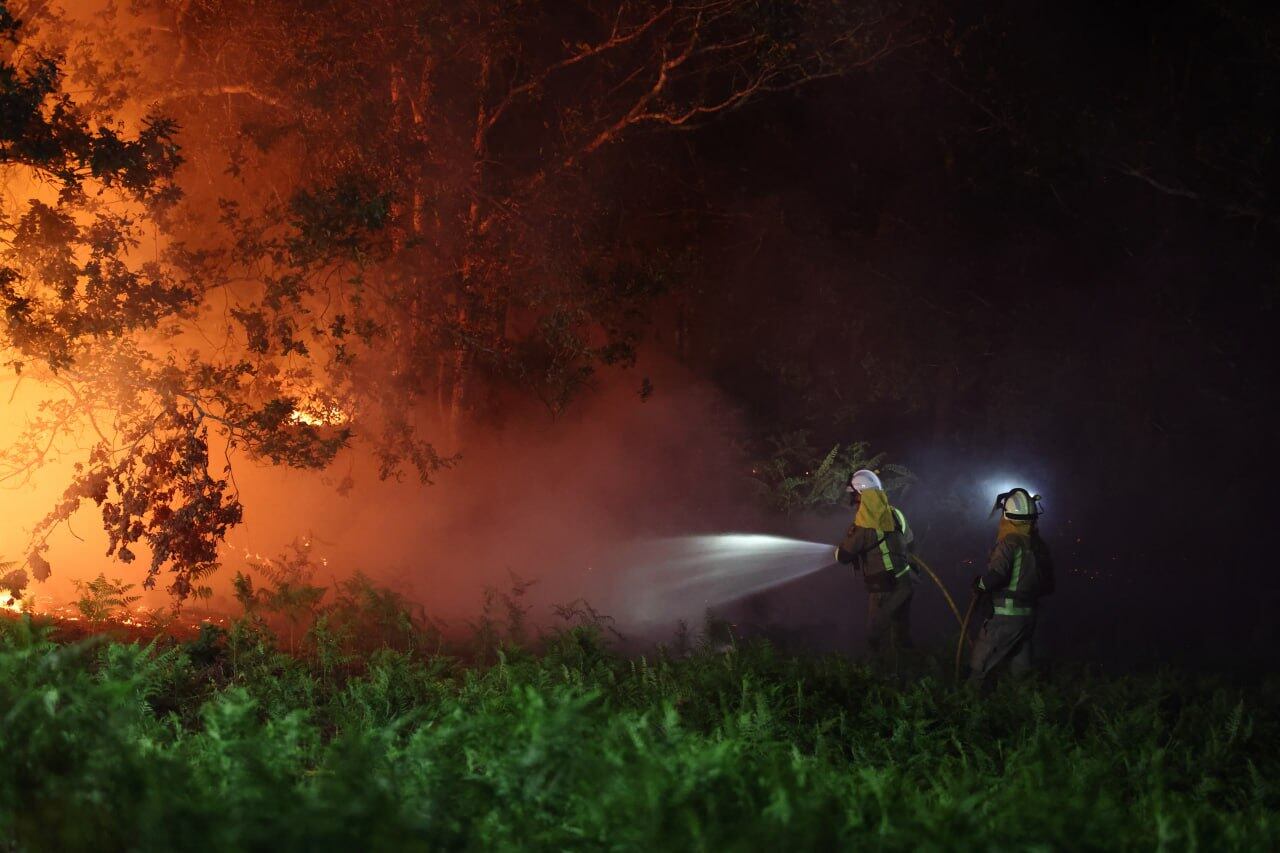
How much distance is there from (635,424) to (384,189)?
7258mm

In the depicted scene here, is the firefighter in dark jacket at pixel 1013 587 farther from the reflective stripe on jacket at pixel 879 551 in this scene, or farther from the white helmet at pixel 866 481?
the white helmet at pixel 866 481

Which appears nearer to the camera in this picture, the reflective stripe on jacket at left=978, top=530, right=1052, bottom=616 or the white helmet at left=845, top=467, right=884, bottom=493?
the reflective stripe on jacket at left=978, top=530, right=1052, bottom=616

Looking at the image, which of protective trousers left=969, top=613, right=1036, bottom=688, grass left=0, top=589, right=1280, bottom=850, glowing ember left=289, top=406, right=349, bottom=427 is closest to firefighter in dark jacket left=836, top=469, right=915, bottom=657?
protective trousers left=969, top=613, right=1036, bottom=688

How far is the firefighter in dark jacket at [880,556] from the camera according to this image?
1078cm


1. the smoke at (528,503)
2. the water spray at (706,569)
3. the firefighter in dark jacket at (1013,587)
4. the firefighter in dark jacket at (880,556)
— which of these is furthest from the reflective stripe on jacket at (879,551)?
the smoke at (528,503)

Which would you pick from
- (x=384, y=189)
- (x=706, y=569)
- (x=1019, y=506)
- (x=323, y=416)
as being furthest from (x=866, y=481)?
(x=706, y=569)

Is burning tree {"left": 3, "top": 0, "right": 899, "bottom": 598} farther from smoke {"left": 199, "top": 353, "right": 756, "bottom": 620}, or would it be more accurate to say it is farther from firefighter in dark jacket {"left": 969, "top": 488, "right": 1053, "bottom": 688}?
firefighter in dark jacket {"left": 969, "top": 488, "right": 1053, "bottom": 688}

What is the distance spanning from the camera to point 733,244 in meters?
21.3

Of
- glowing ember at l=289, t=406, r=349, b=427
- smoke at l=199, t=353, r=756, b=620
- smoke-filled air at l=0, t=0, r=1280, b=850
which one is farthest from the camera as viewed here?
smoke at l=199, t=353, r=756, b=620

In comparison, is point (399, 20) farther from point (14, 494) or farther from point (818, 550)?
point (818, 550)

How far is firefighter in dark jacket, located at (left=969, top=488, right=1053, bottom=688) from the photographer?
9375mm

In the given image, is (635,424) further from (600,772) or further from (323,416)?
(600,772)

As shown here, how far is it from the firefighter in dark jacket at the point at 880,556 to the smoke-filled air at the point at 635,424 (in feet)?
0.14

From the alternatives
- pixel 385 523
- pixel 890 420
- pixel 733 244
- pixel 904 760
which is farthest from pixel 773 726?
pixel 890 420
